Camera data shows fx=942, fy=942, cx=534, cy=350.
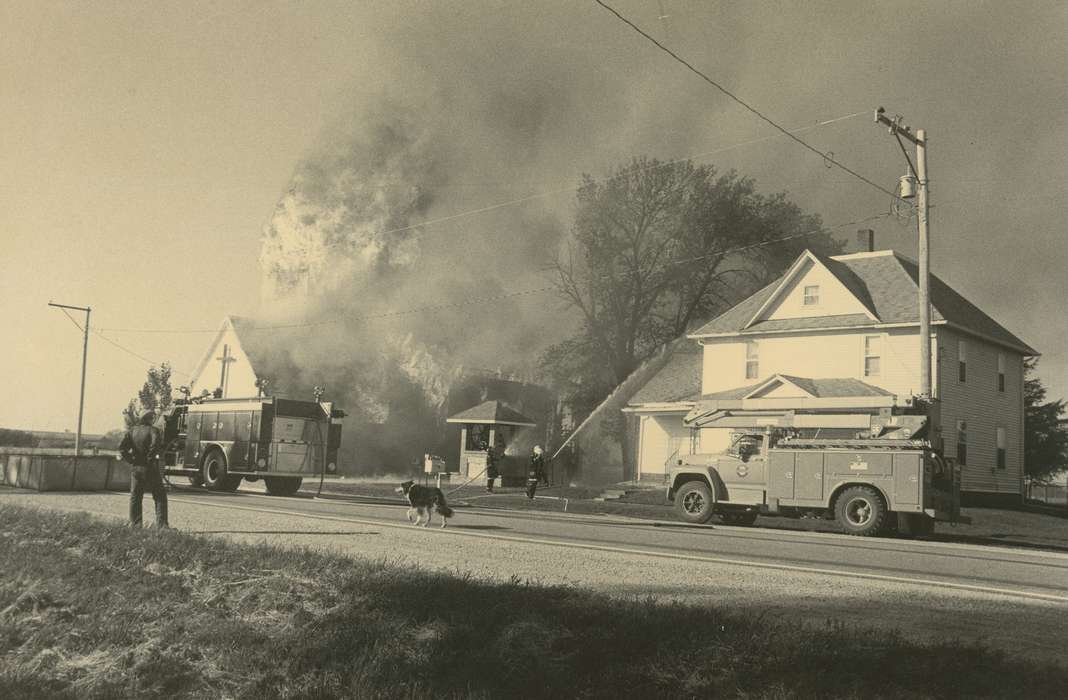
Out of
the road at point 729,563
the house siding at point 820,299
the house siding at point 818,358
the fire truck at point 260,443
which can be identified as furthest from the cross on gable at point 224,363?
the road at point 729,563

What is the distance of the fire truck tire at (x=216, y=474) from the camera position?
2525 centimetres

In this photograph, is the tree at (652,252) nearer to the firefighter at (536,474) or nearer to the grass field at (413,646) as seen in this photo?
the firefighter at (536,474)

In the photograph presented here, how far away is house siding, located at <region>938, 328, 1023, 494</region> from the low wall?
25.1 m

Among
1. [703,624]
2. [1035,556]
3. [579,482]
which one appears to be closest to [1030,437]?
[579,482]

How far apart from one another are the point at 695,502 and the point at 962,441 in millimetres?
17402

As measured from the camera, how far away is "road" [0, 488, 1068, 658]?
765cm

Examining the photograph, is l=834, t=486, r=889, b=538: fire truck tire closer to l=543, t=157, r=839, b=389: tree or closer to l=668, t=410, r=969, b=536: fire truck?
l=668, t=410, r=969, b=536: fire truck

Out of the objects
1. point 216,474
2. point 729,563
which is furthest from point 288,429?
point 729,563

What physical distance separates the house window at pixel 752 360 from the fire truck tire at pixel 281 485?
1857 cm

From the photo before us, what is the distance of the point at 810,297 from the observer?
3516 centimetres

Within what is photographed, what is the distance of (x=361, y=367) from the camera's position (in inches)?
1772

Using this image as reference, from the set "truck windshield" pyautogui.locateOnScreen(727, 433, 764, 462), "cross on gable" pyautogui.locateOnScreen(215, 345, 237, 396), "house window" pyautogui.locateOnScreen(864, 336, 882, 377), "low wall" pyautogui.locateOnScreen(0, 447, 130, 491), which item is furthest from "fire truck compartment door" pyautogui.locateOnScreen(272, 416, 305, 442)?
"cross on gable" pyautogui.locateOnScreen(215, 345, 237, 396)

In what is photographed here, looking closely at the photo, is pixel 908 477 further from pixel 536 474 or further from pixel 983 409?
pixel 983 409

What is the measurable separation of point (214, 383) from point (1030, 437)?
41.5m
